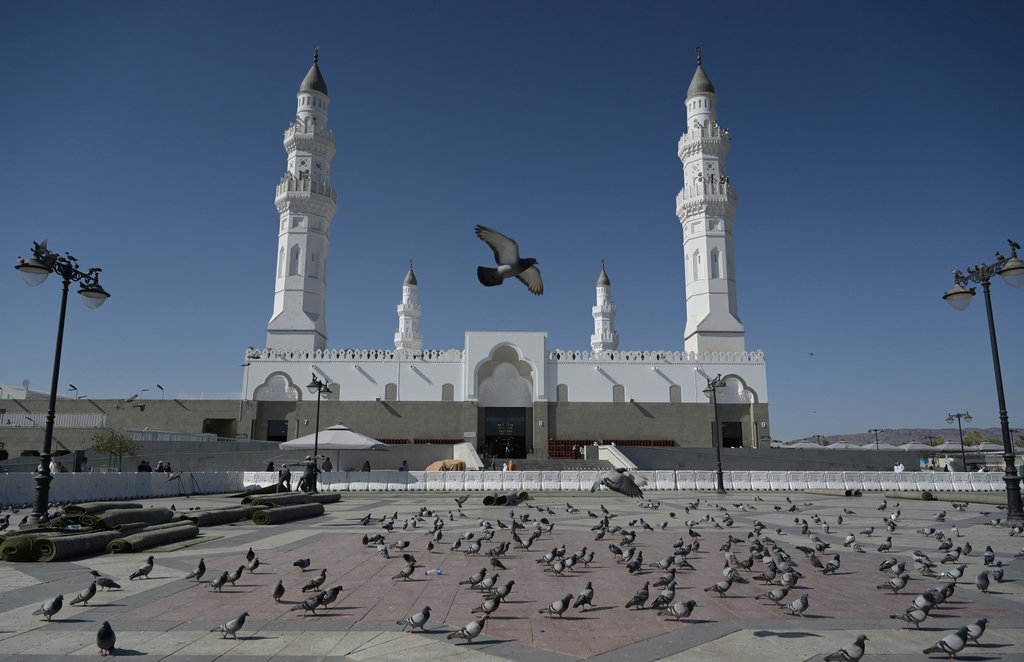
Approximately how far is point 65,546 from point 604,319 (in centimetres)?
6840

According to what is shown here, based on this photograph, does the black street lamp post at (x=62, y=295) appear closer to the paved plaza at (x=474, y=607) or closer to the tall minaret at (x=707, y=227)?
the paved plaza at (x=474, y=607)

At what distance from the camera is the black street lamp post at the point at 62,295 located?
12688mm

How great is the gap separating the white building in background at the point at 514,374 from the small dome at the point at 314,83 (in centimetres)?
370

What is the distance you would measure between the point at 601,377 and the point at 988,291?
3312 cm

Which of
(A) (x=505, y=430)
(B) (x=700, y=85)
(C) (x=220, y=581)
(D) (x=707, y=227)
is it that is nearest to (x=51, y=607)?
(C) (x=220, y=581)

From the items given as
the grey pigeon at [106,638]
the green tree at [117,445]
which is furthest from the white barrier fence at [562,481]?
the grey pigeon at [106,638]

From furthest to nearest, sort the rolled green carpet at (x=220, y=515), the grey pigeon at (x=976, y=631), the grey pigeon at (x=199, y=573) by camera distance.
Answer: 1. the rolled green carpet at (x=220, y=515)
2. the grey pigeon at (x=199, y=573)
3. the grey pigeon at (x=976, y=631)

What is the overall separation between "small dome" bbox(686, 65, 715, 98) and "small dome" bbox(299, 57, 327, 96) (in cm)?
3035

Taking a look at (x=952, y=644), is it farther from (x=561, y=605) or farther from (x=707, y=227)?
(x=707, y=227)

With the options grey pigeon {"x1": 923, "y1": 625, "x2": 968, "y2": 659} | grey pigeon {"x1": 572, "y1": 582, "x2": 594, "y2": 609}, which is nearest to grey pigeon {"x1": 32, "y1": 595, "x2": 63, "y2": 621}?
grey pigeon {"x1": 572, "y1": 582, "x2": 594, "y2": 609}

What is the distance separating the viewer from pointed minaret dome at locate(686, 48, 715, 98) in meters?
53.1

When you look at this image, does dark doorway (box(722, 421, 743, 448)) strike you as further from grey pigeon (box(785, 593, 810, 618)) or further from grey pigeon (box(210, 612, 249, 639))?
grey pigeon (box(210, 612, 249, 639))

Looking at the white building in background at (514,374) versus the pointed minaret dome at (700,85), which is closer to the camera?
the white building in background at (514,374)

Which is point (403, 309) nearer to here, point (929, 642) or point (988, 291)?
point (988, 291)
